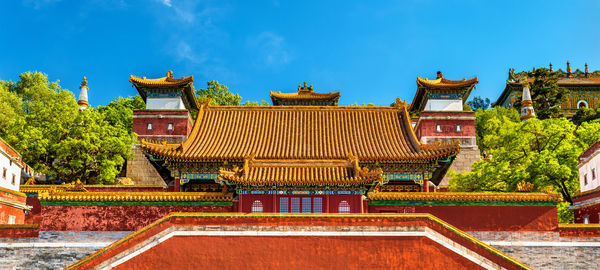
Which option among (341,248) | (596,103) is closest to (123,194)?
(341,248)

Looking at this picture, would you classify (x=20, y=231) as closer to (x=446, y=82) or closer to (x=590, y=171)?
(x=590, y=171)

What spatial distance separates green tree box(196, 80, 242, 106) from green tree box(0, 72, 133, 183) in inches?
709

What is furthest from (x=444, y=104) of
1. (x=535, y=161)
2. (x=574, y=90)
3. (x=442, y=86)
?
(x=574, y=90)

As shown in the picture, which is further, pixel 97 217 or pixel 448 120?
pixel 448 120

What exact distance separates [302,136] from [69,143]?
15.6 meters

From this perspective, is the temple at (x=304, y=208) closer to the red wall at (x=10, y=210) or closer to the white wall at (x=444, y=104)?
the red wall at (x=10, y=210)

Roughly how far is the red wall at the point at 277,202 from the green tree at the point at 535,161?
9038 mm

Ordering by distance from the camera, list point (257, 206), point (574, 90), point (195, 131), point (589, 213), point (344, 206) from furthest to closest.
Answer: point (574, 90)
point (195, 131)
point (589, 213)
point (257, 206)
point (344, 206)

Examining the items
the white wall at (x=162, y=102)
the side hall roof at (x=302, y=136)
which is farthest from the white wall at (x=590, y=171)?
the white wall at (x=162, y=102)

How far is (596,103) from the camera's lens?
6212cm

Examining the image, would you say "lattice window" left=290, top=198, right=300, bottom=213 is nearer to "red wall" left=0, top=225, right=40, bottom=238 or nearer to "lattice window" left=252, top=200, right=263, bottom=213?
"lattice window" left=252, top=200, right=263, bottom=213

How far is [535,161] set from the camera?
24.0 metres

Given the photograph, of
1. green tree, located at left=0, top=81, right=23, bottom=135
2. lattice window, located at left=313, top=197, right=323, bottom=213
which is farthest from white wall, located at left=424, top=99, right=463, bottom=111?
green tree, located at left=0, top=81, right=23, bottom=135

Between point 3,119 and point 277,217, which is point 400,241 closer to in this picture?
point 277,217
